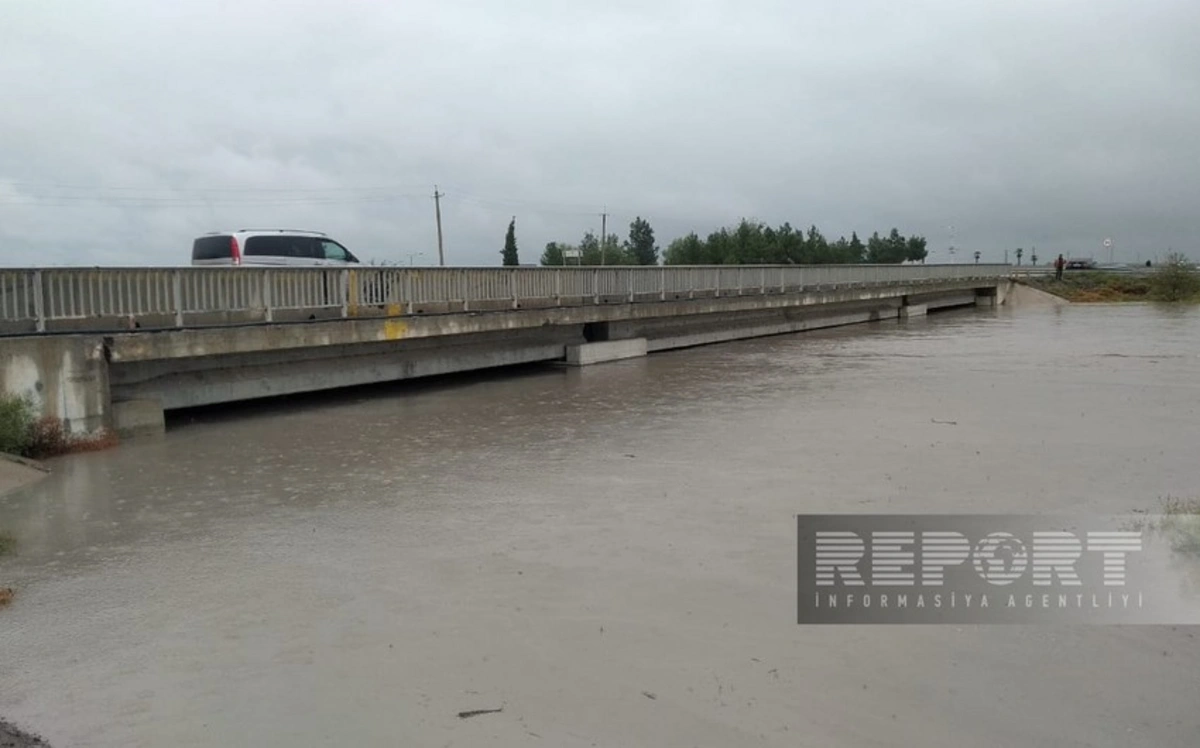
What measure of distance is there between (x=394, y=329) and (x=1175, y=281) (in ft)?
196

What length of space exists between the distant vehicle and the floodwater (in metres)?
4.04

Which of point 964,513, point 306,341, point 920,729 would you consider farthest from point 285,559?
point 306,341

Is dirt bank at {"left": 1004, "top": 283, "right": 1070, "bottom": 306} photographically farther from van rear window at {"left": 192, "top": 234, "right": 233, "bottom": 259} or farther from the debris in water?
the debris in water

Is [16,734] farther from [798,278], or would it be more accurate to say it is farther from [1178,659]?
[798,278]

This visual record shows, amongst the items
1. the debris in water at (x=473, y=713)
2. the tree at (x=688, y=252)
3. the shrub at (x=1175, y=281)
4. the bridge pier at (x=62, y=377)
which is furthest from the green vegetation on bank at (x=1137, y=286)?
the debris in water at (x=473, y=713)

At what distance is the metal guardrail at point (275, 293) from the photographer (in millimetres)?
12273

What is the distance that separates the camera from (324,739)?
4609 mm

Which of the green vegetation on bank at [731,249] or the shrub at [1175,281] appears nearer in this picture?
the shrub at [1175,281]

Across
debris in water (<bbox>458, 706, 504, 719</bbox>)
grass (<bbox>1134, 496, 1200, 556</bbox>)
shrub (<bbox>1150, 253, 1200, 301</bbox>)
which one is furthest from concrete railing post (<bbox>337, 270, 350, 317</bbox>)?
shrub (<bbox>1150, 253, 1200, 301</bbox>)

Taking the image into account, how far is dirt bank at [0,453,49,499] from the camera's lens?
10180 millimetres

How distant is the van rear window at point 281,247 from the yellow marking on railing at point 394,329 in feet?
11.7

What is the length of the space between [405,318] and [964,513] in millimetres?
11084

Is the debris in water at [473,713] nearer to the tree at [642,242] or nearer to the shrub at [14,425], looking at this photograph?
the shrub at [14,425]

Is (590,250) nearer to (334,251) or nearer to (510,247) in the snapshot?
(510,247)
